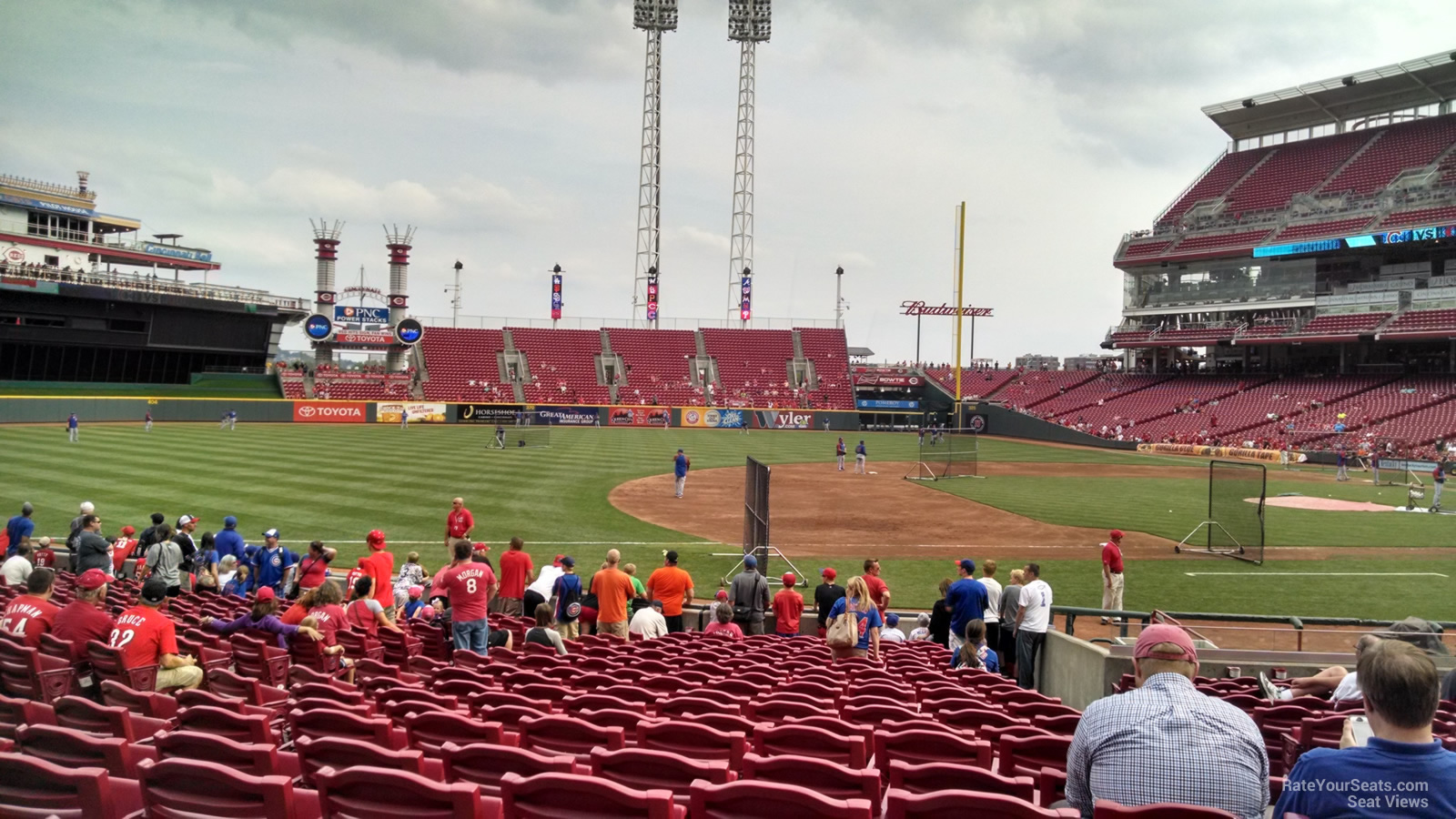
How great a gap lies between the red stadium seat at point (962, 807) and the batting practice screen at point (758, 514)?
11.8 meters

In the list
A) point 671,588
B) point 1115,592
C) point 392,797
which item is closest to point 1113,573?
point 1115,592

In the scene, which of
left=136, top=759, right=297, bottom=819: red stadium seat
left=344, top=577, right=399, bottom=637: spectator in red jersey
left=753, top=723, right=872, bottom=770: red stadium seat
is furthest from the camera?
left=344, top=577, right=399, bottom=637: spectator in red jersey

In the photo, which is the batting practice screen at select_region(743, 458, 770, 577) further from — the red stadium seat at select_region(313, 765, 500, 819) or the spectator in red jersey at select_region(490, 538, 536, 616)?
the red stadium seat at select_region(313, 765, 500, 819)

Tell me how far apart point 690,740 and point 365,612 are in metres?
5.88

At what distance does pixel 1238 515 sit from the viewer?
21.6 meters

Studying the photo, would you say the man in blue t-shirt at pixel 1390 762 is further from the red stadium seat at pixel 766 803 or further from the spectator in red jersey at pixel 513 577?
the spectator in red jersey at pixel 513 577

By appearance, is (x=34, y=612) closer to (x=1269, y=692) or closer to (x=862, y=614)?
(x=862, y=614)

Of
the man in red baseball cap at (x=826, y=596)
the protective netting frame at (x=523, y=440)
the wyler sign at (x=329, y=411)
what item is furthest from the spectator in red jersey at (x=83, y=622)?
the wyler sign at (x=329, y=411)

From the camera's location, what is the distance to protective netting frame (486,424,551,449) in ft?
148

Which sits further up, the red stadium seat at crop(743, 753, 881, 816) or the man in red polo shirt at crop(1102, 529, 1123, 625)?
the red stadium seat at crop(743, 753, 881, 816)

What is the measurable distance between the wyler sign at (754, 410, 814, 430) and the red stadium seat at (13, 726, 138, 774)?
6575 cm

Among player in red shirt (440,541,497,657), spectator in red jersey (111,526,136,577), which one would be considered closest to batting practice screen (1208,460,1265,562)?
player in red shirt (440,541,497,657)

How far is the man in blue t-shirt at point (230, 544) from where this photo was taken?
13836 mm

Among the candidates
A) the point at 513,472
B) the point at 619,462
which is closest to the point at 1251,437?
the point at 619,462
